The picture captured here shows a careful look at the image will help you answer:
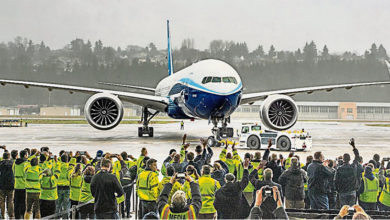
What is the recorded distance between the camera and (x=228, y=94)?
67.1 ft

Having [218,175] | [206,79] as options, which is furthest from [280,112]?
[218,175]

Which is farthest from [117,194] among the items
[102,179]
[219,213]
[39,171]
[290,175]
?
[290,175]

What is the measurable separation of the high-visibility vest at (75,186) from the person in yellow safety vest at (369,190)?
5305 millimetres

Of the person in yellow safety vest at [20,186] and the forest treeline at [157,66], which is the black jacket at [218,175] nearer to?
the person in yellow safety vest at [20,186]

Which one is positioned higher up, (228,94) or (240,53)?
(240,53)

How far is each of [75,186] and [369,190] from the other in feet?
18.1

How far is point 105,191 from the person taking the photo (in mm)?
6988

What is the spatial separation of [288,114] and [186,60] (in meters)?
59.5

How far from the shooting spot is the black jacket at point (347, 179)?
8469 millimetres

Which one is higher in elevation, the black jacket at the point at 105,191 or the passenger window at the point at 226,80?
the passenger window at the point at 226,80

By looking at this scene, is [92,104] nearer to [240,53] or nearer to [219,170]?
[219,170]

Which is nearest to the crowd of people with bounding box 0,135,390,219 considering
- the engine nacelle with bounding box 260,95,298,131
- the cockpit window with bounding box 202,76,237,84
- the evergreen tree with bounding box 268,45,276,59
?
the cockpit window with bounding box 202,76,237,84

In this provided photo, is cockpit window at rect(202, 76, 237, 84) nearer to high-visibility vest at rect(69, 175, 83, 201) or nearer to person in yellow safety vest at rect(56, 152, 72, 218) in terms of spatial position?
person in yellow safety vest at rect(56, 152, 72, 218)

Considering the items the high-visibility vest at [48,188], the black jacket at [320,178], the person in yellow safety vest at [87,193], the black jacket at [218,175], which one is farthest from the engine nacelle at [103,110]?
the black jacket at [320,178]
